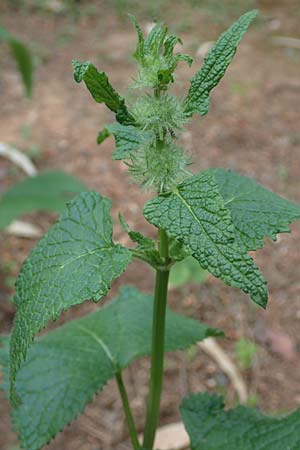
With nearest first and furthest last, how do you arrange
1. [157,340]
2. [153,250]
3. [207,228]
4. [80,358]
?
[207,228] < [153,250] < [157,340] < [80,358]

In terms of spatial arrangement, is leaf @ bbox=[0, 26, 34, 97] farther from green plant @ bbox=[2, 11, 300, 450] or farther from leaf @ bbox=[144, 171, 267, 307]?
leaf @ bbox=[144, 171, 267, 307]

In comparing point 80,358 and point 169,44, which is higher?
point 169,44

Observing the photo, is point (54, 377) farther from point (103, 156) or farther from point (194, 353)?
point (103, 156)

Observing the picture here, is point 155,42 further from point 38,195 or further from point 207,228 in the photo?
point 38,195

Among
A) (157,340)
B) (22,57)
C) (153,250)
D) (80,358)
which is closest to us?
(153,250)

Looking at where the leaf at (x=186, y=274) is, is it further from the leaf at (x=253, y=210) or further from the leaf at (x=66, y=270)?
the leaf at (x=66, y=270)

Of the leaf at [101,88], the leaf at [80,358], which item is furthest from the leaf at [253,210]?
the leaf at [80,358]

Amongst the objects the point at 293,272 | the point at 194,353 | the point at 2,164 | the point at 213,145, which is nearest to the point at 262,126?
the point at 213,145

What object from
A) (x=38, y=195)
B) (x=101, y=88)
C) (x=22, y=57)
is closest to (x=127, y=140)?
(x=101, y=88)
